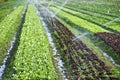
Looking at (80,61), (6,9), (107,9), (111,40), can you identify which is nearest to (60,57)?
(80,61)

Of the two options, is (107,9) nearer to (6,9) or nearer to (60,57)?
(6,9)

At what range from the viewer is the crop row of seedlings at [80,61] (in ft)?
→ 48.3

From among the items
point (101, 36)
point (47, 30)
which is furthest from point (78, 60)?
point (47, 30)

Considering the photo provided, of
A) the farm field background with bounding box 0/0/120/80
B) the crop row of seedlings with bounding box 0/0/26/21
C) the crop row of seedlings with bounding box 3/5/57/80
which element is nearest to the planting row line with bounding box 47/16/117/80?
the farm field background with bounding box 0/0/120/80

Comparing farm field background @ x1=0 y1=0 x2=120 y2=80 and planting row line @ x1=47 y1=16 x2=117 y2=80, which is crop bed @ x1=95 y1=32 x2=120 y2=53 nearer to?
farm field background @ x1=0 y1=0 x2=120 y2=80

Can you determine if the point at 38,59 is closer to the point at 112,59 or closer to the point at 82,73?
the point at 82,73

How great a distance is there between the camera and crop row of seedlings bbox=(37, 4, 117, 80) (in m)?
14.7

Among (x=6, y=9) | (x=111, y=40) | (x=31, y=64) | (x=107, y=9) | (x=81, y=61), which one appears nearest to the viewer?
(x=31, y=64)

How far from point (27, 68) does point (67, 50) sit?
6611mm

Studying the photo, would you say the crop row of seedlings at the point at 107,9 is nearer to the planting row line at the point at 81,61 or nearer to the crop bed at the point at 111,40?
the crop bed at the point at 111,40

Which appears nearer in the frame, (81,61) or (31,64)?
(31,64)

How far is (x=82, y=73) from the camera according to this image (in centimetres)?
1495

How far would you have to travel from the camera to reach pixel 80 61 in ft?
55.5

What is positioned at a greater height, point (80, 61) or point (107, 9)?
point (80, 61)
